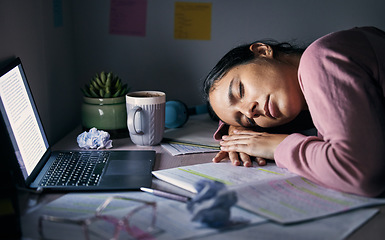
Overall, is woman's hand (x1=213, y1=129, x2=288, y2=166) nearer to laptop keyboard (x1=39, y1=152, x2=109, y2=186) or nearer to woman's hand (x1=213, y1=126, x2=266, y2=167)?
woman's hand (x1=213, y1=126, x2=266, y2=167)

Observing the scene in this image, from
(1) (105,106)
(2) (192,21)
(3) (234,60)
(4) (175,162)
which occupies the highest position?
(2) (192,21)

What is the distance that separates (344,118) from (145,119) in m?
0.57

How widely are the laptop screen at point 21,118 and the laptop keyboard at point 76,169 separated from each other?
1.8 inches

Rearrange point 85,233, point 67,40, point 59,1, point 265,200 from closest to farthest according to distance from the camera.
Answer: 1. point 85,233
2. point 265,200
3. point 59,1
4. point 67,40

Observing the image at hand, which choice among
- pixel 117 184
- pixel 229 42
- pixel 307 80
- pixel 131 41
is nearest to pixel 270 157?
pixel 307 80

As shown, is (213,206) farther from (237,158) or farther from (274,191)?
(237,158)

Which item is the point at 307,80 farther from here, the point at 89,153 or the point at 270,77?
the point at 89,153

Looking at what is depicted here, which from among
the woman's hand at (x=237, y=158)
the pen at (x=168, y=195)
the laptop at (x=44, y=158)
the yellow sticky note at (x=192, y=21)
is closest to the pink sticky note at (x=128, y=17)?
the yellow sticky note at (x=192, y=21)

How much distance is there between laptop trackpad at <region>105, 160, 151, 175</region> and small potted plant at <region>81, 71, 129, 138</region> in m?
0.26

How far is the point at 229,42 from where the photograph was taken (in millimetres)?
1583

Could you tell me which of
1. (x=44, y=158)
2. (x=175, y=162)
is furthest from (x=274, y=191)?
(x=44, y=158)

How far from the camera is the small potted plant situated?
1.27 metres

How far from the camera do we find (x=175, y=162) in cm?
107

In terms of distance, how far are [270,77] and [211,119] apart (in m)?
0.47
